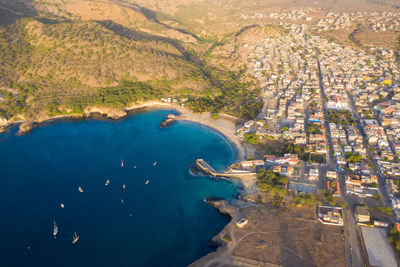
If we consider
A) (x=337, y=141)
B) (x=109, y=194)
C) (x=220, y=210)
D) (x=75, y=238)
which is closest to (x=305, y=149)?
(x=337, y=141)

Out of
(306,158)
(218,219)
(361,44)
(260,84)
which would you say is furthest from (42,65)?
(361,44)

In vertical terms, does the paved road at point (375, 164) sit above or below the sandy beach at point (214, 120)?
→ above

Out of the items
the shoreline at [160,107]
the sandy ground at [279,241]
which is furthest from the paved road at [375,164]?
the shoreline at [160,107]

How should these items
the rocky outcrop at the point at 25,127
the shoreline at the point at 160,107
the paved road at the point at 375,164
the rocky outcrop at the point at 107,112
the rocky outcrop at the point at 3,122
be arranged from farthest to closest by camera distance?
the rocky outcrop at the point at 107,112
the rocky outcrop at the point at 3,122
the rocky outcrop at the point at 25,127
the shoreline at the point at 160,107
the paved road at the point at 375,164

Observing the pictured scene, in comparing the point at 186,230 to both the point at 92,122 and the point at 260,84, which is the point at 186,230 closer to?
the point at 92,122

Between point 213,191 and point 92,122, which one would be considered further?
point 92,122

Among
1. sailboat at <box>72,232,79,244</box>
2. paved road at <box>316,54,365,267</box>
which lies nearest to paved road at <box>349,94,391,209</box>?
paved road at <box>316,54,365,267</box>

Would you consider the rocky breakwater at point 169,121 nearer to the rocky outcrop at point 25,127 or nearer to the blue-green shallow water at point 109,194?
the blue-green shallow water at point 109,194

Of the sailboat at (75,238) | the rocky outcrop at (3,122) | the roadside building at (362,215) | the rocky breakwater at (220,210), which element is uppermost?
the roadside building at (362,215)

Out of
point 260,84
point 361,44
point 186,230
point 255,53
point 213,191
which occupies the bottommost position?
point 186,230
